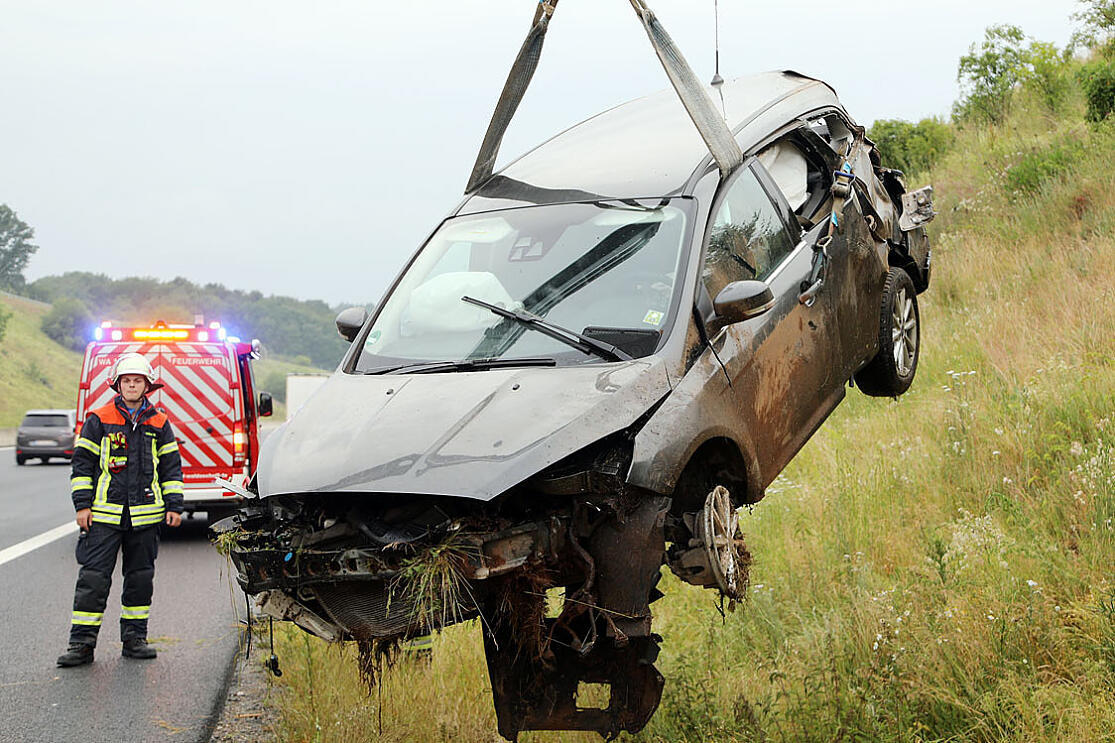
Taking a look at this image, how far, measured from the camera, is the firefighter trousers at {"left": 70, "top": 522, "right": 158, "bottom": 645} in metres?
8.14

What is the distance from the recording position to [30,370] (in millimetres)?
80688

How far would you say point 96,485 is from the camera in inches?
330

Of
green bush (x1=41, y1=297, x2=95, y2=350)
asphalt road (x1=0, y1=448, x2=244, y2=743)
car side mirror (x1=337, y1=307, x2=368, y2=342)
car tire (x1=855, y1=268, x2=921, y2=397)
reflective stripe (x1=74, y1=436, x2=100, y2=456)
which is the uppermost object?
green bush (x1=41, y1=297, x2=95, y2=350)

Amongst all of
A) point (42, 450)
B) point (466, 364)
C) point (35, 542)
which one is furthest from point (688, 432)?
point (42, 450)

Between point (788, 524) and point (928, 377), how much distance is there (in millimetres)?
2360

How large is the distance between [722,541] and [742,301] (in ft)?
2.94

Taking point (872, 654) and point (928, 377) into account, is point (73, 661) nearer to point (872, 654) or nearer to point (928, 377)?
point (872, 654)

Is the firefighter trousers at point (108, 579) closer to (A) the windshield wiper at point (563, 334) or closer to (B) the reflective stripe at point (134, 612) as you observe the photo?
(B) the reflective stripe at point (134, 612)

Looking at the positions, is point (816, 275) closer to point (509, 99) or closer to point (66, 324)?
point (509, 99)

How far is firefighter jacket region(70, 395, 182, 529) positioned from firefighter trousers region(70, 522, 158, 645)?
0.37 feet

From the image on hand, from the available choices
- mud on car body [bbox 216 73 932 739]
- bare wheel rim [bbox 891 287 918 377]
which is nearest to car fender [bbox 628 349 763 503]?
mud on car body [bbox 216 73 932 739]

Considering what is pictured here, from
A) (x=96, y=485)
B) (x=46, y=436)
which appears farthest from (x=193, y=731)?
(x=46, y=436)

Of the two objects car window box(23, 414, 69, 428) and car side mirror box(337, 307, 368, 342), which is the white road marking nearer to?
car side mirror box(337, 307, 368, 342)

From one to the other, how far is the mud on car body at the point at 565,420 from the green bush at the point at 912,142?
46.5 feet
